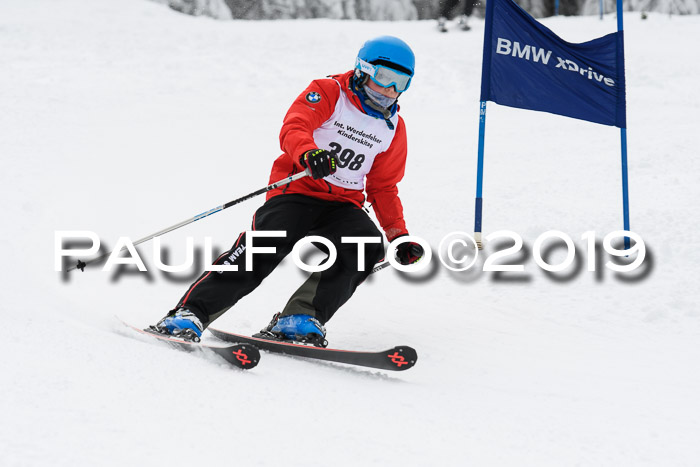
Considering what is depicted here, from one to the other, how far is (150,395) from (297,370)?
884 mm

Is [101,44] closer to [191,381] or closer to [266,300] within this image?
[266,300]

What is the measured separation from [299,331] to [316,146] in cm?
93

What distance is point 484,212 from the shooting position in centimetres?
631

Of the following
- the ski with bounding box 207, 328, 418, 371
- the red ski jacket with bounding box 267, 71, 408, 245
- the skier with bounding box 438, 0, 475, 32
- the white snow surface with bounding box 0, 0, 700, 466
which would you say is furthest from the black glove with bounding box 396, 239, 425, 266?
the skier with bounding box 438, 0, 475, 32

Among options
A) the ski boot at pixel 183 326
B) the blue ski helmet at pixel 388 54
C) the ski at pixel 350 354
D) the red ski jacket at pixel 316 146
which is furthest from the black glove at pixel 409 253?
the ski boot at pixel 183 326

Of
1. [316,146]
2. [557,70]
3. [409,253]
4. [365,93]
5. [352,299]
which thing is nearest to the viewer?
[316,146]

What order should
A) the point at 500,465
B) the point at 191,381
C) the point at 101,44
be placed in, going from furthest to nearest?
1. the point at 101,44
2. the point at 191,381
3. the point at 500,465

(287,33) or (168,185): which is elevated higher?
(287,33)

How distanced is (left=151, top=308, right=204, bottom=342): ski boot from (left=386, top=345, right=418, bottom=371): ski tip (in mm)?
889

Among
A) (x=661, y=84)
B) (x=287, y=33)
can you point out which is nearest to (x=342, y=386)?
(x=661, y=84)

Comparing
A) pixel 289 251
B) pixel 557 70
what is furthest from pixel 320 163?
pixel 557 70

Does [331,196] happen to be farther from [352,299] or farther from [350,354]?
[352,299]

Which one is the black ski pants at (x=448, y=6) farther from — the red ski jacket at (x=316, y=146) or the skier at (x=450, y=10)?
the red ski jacket at (x=316, y=146)

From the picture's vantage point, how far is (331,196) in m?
3.72
